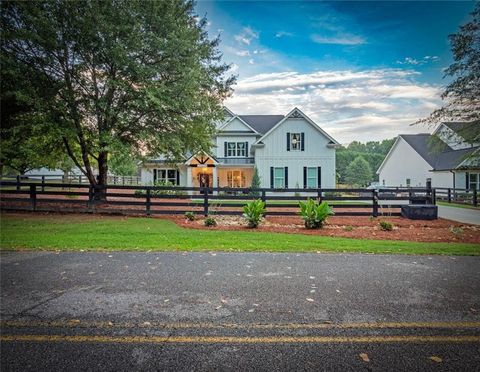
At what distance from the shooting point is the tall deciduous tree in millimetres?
12555

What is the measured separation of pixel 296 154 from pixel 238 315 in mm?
23161

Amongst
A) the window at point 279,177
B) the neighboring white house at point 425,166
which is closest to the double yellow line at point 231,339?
the neighboring white house at point 425,166

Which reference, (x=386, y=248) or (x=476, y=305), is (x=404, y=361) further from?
(x=386, y=248)

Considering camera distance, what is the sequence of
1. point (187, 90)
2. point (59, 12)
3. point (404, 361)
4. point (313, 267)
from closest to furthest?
point (404, 361), point (313, 267), point (59, 12), point (187, 90)

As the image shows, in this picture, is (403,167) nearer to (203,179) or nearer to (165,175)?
(203,179)

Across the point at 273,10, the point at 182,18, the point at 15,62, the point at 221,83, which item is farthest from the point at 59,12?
the point at 273,10

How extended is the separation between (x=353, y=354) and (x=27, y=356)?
3.27 meters

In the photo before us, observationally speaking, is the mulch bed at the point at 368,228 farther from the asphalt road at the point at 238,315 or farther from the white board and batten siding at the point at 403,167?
the white board and batten siding at the point at 403,167

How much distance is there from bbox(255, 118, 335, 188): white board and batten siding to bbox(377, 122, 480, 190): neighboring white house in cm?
790

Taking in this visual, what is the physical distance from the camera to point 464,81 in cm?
1276

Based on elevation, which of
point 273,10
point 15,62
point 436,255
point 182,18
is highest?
point 182,18

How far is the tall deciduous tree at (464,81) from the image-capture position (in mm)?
12555

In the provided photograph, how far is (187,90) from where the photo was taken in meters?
13.8

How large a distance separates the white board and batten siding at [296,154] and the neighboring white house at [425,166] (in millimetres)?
7895
